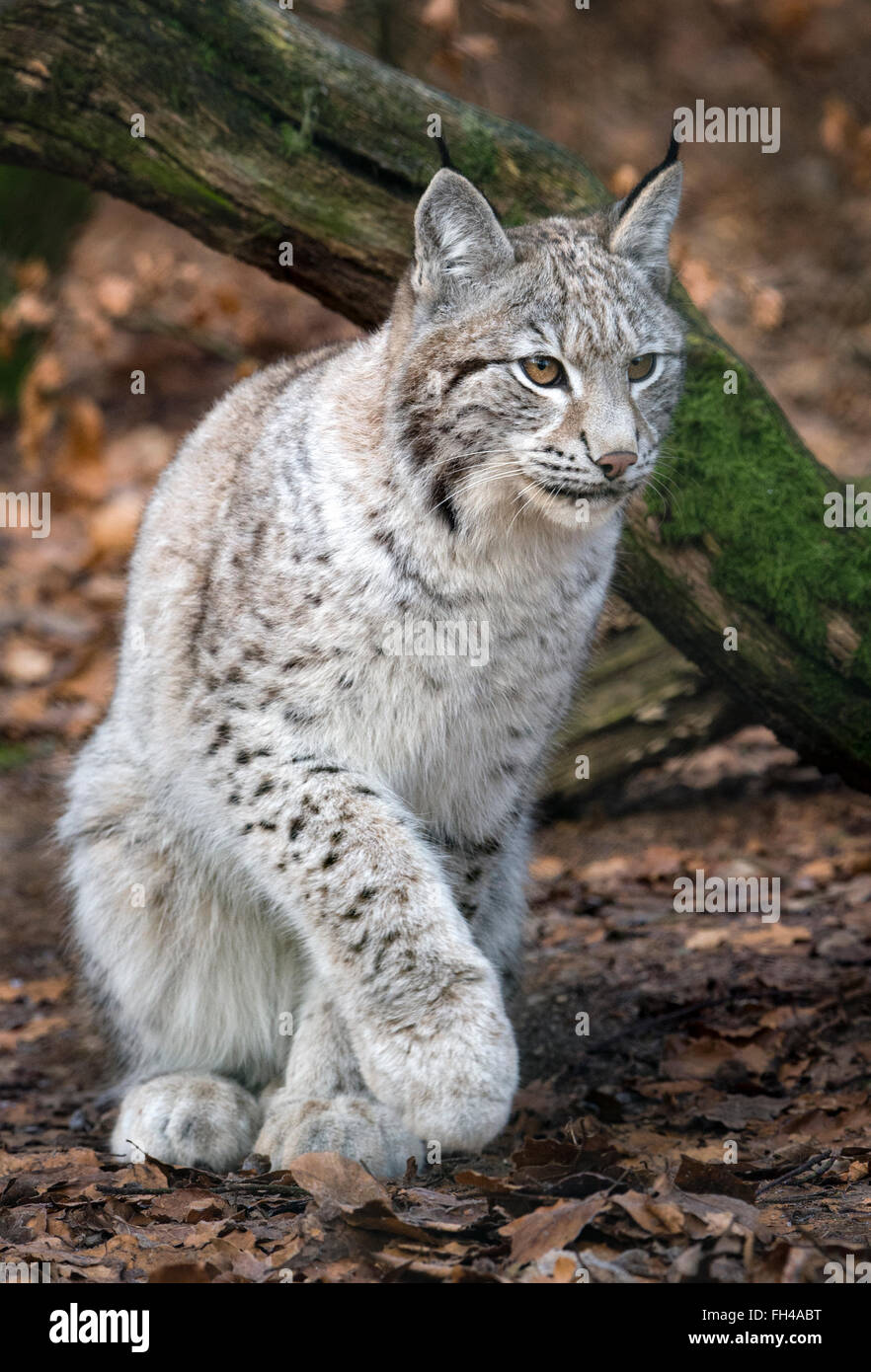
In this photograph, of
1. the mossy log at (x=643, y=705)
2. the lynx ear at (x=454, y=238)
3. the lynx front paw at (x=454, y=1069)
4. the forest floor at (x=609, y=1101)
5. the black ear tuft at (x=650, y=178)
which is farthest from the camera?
the mossy log at (x=643, y=705)

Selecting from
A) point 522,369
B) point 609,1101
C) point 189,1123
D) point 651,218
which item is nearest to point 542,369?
point 522,369

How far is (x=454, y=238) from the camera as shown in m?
3.93

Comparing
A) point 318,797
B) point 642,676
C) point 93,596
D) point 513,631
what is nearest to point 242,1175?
point 318,797

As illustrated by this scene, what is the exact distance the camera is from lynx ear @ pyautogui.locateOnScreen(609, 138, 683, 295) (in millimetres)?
4117

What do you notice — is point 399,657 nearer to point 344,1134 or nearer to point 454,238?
point 454,238

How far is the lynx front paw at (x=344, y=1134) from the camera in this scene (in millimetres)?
3975

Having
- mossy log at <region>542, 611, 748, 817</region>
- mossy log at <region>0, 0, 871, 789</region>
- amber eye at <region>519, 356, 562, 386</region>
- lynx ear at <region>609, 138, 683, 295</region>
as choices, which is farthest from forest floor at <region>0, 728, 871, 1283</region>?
lynx ear at <region>609, 138, 683, 295</region>

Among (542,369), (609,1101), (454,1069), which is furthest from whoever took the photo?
(609,1101)

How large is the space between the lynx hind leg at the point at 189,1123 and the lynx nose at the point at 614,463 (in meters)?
2.21

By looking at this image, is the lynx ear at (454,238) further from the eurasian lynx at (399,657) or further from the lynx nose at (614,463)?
the lynx nose at (614,463)

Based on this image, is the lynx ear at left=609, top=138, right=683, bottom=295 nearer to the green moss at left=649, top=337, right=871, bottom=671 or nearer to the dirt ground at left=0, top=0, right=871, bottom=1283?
the green moss at left=649, top=337, right=871, bottom=671

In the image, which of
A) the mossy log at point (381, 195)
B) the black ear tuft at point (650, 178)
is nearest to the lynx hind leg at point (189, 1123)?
the mossy log at point (381, 195)

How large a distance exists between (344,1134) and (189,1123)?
55 centimetres

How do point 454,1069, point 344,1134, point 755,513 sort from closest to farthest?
point 454,1069, point 344,1134, point 755,513
